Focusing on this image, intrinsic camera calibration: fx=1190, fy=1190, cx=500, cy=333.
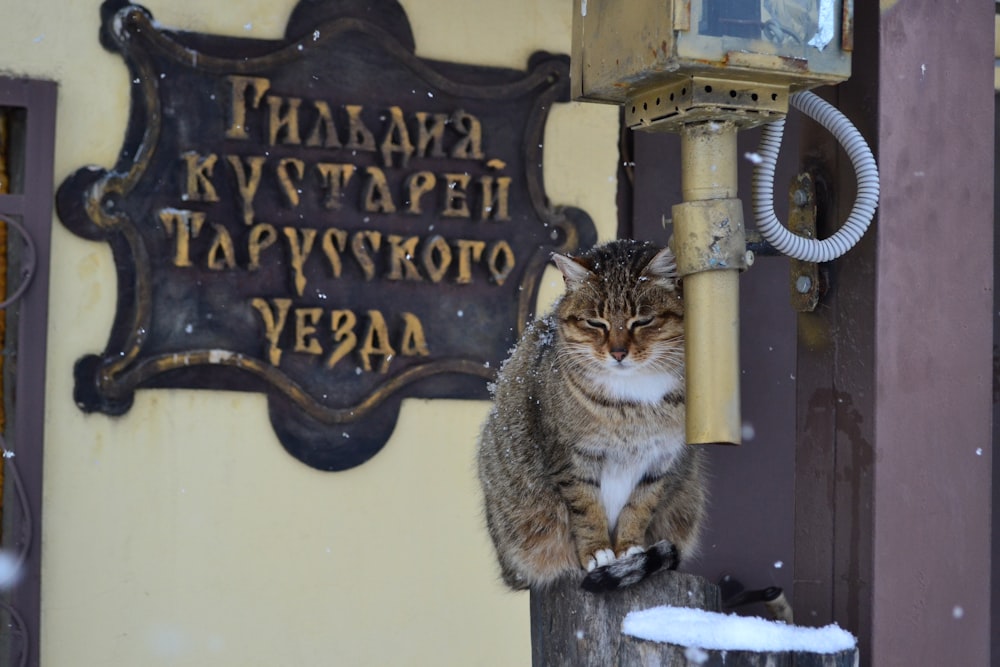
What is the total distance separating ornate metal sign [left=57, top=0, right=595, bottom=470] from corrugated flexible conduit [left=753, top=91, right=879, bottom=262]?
2.42m

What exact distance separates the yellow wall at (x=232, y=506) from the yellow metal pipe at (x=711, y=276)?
8.18 feet

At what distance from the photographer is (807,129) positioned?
78.6 inches

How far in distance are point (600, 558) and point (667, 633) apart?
20.0 inches

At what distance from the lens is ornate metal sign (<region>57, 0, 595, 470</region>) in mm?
3859

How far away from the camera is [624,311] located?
7.75ft

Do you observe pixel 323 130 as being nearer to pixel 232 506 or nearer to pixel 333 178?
pixel 333 178

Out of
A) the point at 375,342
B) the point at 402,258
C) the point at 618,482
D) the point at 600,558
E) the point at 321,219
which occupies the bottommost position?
the point at 600,558

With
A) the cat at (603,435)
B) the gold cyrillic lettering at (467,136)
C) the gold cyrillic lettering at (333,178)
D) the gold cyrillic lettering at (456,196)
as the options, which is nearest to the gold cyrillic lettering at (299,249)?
the gold cyrillic lettering at (333,178)

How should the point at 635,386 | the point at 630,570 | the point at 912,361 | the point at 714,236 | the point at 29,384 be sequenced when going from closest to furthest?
the point at 714,236
the point at 912,361
the point at 630,570
the point at 635,386
the point at 29,384

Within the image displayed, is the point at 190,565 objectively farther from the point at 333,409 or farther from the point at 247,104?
the point at 247,104

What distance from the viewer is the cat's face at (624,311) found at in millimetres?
2301

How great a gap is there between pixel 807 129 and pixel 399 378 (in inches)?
92.8

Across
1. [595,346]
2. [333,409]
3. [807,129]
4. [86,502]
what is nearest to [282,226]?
[333,409]

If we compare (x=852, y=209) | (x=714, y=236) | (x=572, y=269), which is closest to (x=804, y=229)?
(x=852, y=209)
